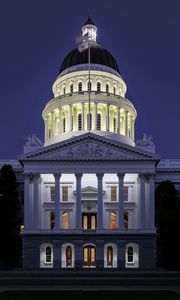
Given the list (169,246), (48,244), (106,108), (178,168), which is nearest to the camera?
(169,246)

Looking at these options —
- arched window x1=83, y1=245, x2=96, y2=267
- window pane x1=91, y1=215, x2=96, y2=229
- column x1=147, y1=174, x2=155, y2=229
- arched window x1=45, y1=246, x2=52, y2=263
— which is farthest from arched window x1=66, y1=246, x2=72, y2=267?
column x1=147, y1=174, x2=155, y2=229

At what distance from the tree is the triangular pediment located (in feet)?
13.6

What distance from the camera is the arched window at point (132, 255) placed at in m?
77.9

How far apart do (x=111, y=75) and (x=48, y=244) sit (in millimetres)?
38556

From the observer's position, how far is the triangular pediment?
79500 millimetres

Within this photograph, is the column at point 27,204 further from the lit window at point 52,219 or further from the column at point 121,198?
the column at point 121,198

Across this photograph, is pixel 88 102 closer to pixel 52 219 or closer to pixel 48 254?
pixel 52 219

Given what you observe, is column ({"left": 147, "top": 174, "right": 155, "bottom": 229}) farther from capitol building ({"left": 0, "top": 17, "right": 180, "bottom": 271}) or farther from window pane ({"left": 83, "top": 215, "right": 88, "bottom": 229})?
window pane ({"left": 83, "top": 215, "right": 88, "bottom": 229})

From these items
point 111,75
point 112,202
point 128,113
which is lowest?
point 112,202

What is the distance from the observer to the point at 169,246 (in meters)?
73.9

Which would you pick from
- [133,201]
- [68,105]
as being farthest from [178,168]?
[68,105]

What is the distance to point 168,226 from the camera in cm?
7519

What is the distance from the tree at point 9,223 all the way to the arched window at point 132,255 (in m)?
14.7
